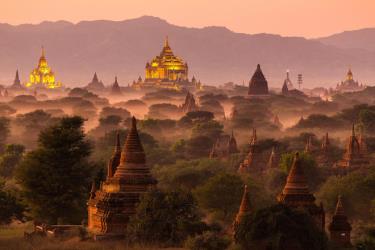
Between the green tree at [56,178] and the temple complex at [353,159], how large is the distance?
34.1 meters

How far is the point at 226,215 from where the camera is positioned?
6975 centimetres

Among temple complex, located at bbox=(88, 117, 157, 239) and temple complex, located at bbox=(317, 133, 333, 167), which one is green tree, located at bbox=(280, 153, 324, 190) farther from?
temple complex, located at bbox=(88, 117, 157, 239)

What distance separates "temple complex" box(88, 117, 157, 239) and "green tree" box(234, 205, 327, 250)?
8.35 meters

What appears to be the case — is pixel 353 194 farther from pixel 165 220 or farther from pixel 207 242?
pixel 207 242

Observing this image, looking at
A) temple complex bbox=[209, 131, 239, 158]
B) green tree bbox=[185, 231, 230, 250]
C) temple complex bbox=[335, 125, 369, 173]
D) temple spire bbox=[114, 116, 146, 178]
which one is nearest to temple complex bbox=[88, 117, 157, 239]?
temple spire bbox=[114, 116, 146, 178]

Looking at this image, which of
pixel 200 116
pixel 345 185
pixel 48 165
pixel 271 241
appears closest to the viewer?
pixel 271 241

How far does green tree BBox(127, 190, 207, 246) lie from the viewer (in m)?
52.2

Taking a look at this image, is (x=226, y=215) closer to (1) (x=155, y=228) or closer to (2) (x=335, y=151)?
(1) (x=155, y=228)

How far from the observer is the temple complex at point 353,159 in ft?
314

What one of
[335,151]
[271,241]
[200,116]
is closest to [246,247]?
[271,241]

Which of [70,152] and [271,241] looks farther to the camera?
[70,152]

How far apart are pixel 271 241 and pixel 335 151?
202ft

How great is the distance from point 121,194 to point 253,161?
45.8m

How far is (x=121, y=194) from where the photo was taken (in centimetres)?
5666
